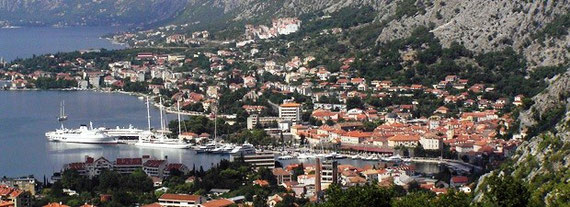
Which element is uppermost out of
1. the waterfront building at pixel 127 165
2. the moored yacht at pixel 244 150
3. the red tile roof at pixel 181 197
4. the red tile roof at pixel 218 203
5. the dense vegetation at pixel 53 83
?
the dense vegetation at pixel 53 83

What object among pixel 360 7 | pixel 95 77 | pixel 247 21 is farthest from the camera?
pixel 247 21

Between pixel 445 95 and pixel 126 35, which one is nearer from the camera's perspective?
pixel 445 95

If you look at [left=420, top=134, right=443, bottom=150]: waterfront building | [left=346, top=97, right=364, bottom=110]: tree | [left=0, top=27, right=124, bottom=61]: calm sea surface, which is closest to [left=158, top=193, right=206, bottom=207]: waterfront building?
[left=420, top=134, right=443, bottom=150]: waterfront building

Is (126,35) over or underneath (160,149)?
over

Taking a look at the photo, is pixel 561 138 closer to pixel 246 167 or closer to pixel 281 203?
pixel 281 203

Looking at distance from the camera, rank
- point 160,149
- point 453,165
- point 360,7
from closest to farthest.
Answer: point 453,165
point 160,149
point 360,7

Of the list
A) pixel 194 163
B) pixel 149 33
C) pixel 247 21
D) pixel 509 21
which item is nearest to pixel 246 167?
pixel 194 163

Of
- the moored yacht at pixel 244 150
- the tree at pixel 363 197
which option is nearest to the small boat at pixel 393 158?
the moored yacht at pixel 244 150

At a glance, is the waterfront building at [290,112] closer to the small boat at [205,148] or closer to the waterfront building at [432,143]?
the small boat at [205,148]
